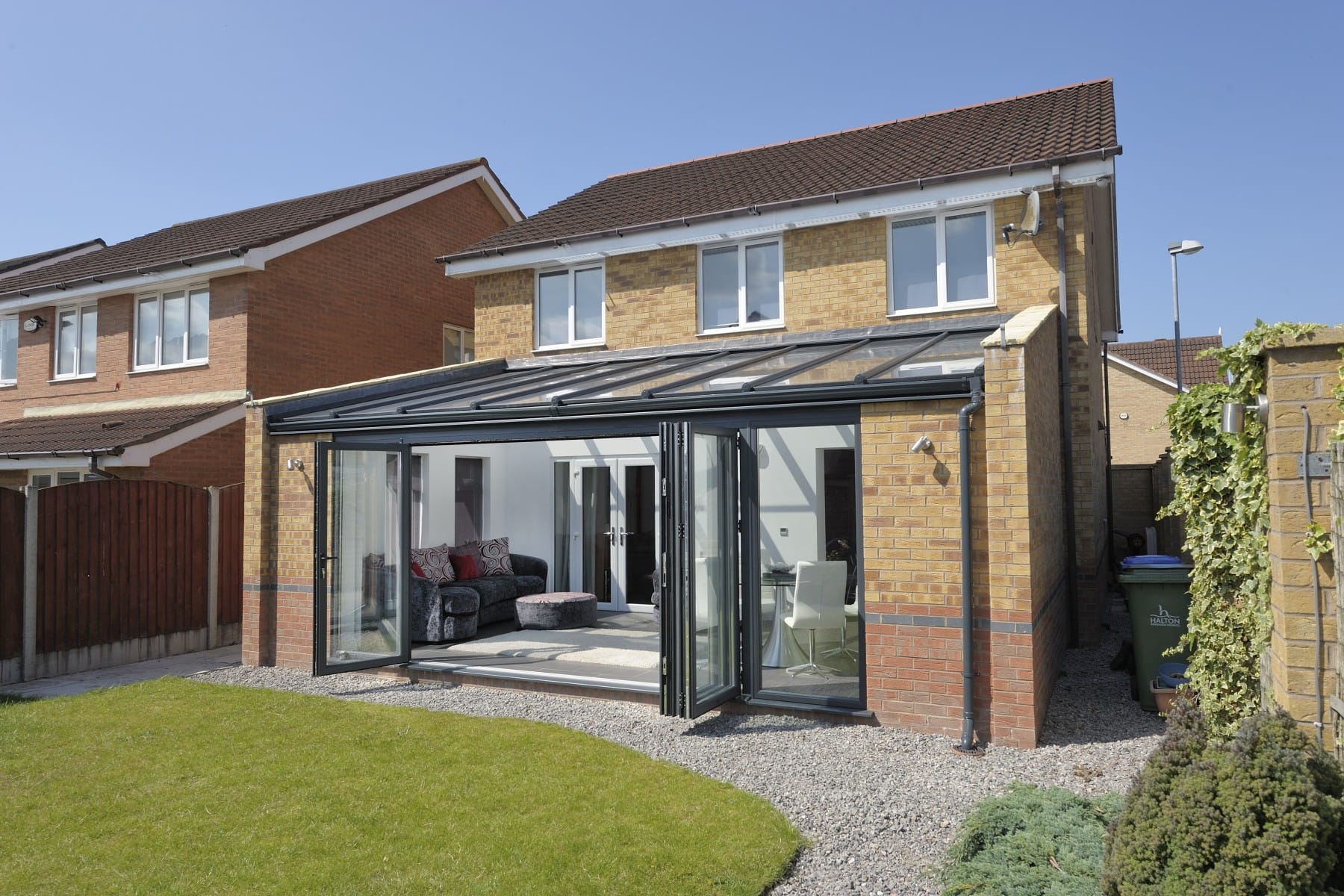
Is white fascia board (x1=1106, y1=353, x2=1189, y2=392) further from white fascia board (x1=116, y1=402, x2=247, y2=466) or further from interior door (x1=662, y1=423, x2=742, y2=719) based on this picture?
white fascia board (x1=116, y1=402, x2=247, y2=466)

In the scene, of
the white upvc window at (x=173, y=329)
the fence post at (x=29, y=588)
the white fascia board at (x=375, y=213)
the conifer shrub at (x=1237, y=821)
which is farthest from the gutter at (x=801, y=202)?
the conifer shrub at (x=1237, y=821)

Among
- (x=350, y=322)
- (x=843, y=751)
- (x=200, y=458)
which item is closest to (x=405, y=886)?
(x=843, y=751)

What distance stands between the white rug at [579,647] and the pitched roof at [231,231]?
287 inches

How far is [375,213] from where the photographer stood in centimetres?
1617

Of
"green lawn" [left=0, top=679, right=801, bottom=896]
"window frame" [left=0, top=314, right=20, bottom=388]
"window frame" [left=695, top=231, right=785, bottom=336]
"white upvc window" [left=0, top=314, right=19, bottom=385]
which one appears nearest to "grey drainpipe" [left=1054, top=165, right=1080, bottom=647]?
"window frame" [left=695, top=231, right=785, bottom=336]

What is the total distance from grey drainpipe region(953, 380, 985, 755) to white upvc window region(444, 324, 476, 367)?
1315cm

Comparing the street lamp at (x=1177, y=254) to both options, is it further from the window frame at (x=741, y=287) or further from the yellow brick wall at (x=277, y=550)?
the yellow brick wall at (x=277, y=550)

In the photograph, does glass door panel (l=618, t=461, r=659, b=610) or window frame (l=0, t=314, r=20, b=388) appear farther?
window frame (l=0, t=314, r=20, b=388)

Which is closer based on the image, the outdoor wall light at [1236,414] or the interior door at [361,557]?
the outdoor wall light at [1236,414]

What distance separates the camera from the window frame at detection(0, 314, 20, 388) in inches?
667

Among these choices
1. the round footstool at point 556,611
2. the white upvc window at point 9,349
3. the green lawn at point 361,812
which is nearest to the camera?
the green lawn at point 361,812

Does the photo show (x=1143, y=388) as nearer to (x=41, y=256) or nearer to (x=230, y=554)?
(x=230, y=554)

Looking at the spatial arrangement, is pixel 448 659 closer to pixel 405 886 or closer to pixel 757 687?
pixel 757 687

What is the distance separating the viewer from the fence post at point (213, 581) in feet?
38.8
